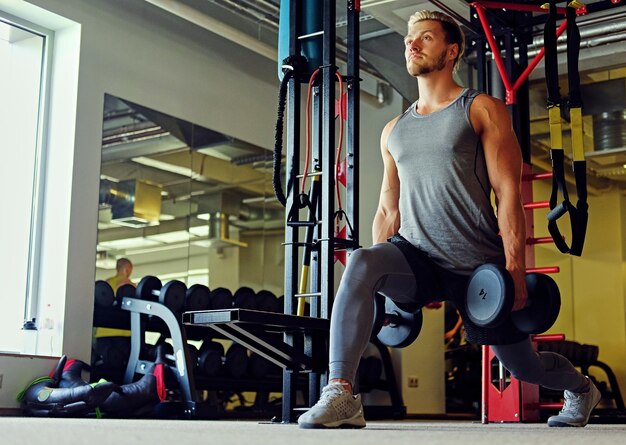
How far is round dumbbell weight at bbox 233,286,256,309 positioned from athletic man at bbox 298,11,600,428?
13.1 feet

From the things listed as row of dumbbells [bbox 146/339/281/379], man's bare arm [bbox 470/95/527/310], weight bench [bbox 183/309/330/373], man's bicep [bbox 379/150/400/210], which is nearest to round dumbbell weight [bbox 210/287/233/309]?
row of dumbbells [bbox 146/339/281/379]

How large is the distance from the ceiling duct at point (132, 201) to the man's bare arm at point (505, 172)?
161 inches

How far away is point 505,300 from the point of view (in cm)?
278

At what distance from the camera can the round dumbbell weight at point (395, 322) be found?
310cm

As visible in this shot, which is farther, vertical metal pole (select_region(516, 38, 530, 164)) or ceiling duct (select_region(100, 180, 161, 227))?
ceiling duct (select_region(100, 180, 161, 227))

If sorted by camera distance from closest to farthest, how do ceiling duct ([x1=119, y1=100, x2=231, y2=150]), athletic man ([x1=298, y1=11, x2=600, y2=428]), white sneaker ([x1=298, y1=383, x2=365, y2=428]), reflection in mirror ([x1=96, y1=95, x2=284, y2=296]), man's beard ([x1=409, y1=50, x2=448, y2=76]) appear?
white sneaker ([x1=298, y1=383, x2=365, y2=428]) < athletic man ([x1=298, y1=11, x2=600, y2=428]) < man's beard ([x1=409, y1=50, x2=448, y2=76]) < reflection in mirror ([x1=96, y1=95, x2=284, y2=296]) < ceiling duct ([x1=119, y1=100, x2=231, y2=150])

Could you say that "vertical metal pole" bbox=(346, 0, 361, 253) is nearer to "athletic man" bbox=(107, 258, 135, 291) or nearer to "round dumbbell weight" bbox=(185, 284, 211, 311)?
"round dumbbell weight" bbox=(185, 284, 211, 311)

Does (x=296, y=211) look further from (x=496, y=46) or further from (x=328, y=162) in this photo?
(x=496, y=46)

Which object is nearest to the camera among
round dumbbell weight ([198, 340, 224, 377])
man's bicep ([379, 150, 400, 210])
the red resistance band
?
man's bicep ([379, 150, 400, 210])

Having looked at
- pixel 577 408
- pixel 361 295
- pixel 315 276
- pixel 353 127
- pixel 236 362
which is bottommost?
pixel 577 408

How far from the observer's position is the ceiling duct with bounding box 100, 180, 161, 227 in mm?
6633

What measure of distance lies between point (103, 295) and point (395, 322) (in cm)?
363

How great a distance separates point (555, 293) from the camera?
2947 mm

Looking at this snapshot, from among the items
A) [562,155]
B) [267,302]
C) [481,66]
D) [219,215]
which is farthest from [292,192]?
[219,215]
